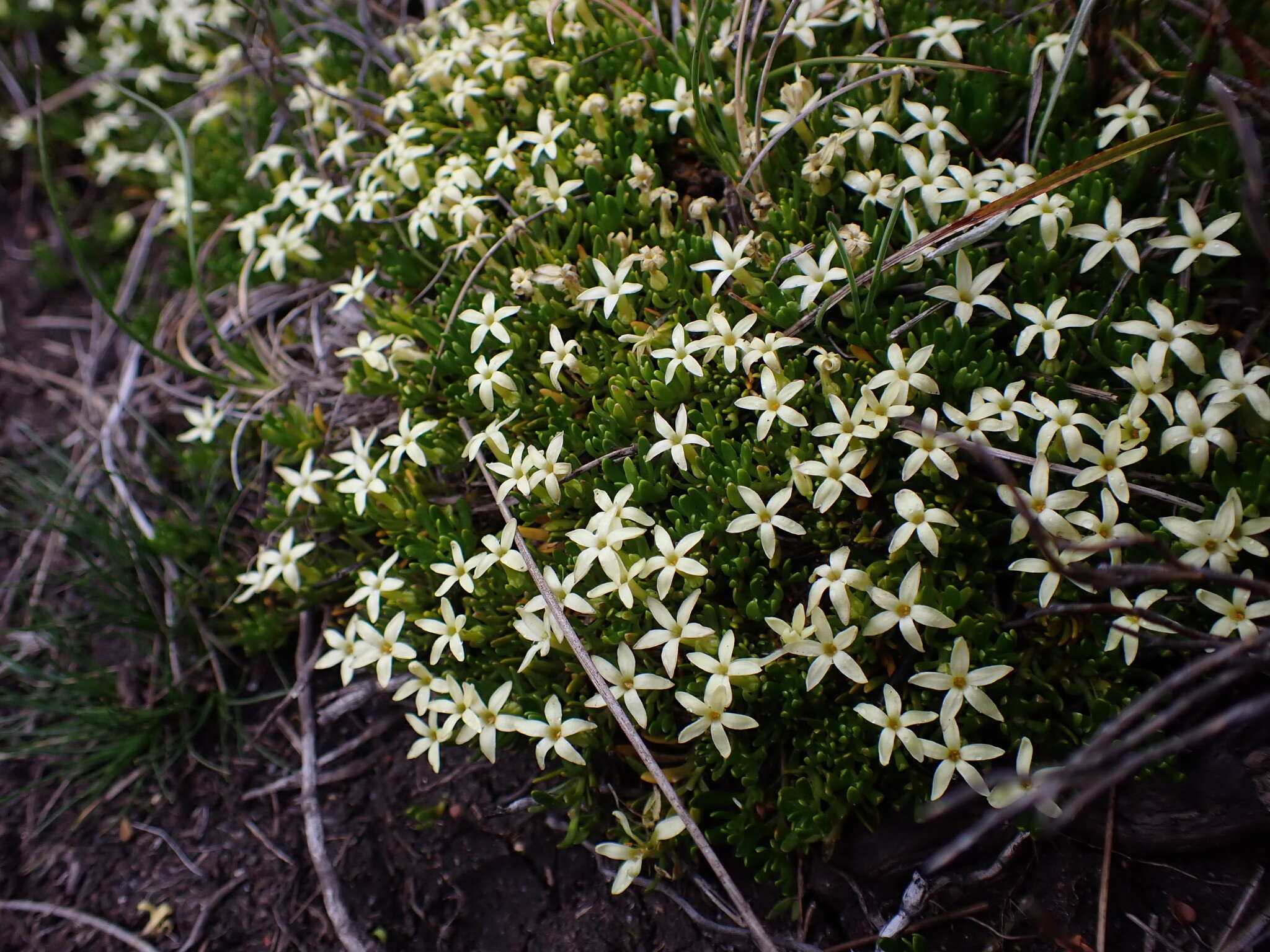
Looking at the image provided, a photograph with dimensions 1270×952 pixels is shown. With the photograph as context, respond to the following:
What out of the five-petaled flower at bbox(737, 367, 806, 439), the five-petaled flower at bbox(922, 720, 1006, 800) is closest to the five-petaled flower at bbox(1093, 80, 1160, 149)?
the five-petaled flower at bbox(737, 367, 806, 439)

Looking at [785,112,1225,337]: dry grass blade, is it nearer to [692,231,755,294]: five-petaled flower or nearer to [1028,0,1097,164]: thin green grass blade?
[1028,0,1097,164]: thin green grass blade

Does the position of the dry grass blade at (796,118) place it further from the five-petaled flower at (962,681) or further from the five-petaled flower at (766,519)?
the five-petaled flower at (962,681)

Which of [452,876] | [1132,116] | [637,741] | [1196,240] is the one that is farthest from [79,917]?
[1132,116]

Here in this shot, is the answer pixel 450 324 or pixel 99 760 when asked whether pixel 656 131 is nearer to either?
pixel 450 324

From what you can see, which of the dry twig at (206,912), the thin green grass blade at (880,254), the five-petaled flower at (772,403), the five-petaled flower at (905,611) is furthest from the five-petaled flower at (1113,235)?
the dry twig at (206,912)

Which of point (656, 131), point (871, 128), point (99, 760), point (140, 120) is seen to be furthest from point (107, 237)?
point (871, 128)

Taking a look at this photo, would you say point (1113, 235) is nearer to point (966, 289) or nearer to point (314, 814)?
point (966, 289)

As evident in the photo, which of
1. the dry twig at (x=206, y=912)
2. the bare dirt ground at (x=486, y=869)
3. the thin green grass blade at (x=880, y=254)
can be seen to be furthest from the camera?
the dry twig at (x=206, y=912)
